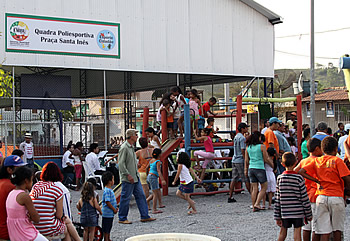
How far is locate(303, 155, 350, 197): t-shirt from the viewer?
6238 millimetres

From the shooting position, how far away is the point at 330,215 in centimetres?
628

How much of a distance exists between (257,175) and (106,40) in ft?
31.0

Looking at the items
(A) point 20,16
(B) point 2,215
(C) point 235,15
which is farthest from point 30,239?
(C) point 235,15

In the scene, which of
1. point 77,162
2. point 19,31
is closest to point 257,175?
point 77,162

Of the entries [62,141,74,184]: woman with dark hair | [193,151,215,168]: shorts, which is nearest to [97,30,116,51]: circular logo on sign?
[62,141,74,184]: woman with dark hair

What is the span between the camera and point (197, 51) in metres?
19.9

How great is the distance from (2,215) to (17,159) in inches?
28.1

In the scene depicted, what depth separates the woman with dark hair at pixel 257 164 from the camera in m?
10.6

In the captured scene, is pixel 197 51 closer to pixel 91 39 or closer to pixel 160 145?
pixel 91 39

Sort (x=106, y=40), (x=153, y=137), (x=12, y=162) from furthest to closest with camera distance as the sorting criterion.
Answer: (x=106, y=40) → (x=153, y=137) → (x=12, y=162)

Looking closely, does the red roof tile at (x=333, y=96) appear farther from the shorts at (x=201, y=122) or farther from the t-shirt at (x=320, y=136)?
the t-shirt at (x=320, y=136)

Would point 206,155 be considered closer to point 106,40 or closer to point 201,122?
point 201,122

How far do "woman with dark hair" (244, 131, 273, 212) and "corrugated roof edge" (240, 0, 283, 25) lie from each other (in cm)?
1134

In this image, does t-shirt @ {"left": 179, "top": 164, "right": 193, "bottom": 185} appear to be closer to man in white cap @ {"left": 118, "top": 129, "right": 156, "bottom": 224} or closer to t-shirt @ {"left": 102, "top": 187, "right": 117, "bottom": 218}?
man in white cap @ {"left": 118, "top": 129, "right": 156, "bottom": 224}
